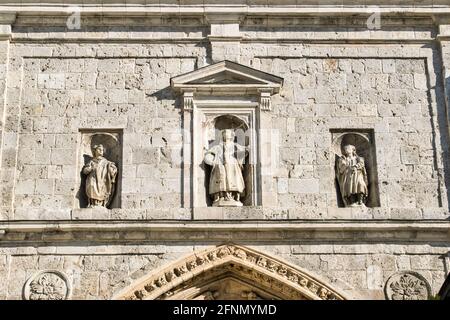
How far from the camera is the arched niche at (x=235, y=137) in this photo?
14172 mm

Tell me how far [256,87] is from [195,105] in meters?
0.80

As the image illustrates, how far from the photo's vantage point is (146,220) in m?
13.6

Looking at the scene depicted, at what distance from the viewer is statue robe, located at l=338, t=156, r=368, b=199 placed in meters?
14.1

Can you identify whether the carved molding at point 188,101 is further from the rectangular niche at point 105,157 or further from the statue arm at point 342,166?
the statue arm at point 342,166

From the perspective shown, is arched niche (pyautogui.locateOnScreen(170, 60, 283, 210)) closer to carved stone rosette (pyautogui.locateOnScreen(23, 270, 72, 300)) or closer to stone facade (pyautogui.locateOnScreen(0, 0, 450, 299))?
stone facade (pyautogui.locateOnScreen(0, 0, 450, 299))

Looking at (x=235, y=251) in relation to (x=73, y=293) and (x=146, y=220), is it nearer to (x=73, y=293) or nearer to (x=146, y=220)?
(x=146, y=220)

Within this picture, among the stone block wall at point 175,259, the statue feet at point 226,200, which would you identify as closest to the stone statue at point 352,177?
the stone block wall at point 175,259

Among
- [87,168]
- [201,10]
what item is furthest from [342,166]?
[87,168]

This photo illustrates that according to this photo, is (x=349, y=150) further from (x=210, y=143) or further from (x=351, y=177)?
(x=210, y=143)

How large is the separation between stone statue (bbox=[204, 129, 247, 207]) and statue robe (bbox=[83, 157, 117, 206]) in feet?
3.88

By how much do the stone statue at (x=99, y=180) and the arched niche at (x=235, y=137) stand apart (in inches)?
44.8

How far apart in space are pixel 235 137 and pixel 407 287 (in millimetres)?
2836

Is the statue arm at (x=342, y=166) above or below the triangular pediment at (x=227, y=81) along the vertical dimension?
below

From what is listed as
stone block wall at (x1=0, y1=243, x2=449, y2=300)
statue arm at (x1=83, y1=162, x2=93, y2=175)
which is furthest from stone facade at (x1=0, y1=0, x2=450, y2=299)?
statue arm at (x1=83, y1=162, x2=93, y2=175)
